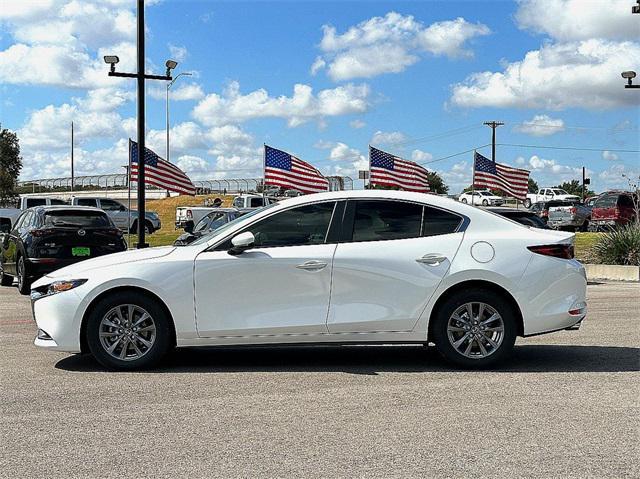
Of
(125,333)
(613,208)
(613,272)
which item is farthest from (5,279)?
(613,208)

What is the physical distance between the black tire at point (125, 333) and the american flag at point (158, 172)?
51.5ft

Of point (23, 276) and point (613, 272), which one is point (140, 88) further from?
point (613, 272)

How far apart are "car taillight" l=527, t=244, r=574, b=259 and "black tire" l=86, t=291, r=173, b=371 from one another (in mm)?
3408

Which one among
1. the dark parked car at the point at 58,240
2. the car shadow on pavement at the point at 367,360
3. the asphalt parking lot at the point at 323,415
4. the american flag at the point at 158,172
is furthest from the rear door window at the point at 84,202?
the car shadow on pavement at the point at 367,360

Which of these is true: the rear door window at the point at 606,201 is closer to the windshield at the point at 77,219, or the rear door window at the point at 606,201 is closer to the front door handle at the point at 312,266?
the windshield at the point at 77,219

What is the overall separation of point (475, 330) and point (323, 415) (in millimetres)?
2253

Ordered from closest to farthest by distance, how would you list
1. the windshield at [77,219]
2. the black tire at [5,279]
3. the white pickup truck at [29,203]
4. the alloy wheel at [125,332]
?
the alloy wheel at [125,332] < the windshield at [77,219] < the black tire at [5,279] < the white pickup truck at [29,203]

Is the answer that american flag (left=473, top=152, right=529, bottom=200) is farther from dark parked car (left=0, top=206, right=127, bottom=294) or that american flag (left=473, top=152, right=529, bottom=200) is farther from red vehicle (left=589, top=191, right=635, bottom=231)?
dark parked car (left=0, top=206, right=127, bottom=294)

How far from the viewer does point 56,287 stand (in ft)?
26.6

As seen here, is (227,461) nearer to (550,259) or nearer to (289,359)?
(289,359)

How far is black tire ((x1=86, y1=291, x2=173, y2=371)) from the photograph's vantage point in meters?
7.96

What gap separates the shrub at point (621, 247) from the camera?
21.8 m

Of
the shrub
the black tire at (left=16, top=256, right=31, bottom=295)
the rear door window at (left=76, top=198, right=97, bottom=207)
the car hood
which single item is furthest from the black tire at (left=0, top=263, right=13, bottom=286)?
the rear door window at (left=76, top=198, right=97, bottom=207)

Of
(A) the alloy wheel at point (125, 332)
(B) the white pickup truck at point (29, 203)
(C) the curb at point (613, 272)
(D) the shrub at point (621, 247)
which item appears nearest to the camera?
(A) the alloy wheel at point (125, 332)
